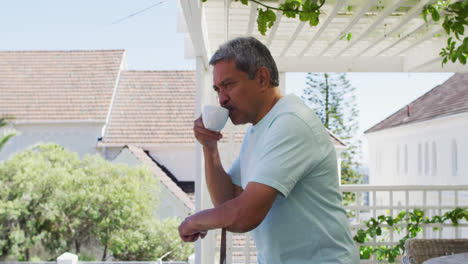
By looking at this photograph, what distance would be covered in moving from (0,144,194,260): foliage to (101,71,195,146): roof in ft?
11.9

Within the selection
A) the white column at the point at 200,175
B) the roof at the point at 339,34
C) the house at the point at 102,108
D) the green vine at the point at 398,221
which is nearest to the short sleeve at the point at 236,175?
the roof at the point at 339,34

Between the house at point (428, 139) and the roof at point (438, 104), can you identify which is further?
the roof at point (438, 104)

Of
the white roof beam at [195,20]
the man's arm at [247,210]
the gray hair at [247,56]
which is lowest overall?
the man's arm at [247,210]

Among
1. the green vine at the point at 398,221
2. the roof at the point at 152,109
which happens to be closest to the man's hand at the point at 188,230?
the green vine at the point at 398,221

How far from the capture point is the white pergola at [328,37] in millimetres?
2889

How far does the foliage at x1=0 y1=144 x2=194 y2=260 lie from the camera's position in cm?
1083

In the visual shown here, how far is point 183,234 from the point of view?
3.23 ft

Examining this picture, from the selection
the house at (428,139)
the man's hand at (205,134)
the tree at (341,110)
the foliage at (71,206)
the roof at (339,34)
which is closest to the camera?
the man's hand at (205,134)

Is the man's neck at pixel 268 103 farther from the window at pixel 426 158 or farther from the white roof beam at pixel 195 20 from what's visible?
the window at pixel 426 158

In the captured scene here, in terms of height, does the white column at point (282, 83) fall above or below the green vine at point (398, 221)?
above

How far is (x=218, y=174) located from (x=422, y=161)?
14.8 m

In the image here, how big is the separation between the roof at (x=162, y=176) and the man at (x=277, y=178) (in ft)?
37.4

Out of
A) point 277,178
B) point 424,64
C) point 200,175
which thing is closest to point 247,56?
point 277,178

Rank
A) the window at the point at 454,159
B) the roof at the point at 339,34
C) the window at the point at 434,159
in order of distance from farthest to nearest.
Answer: the window at the point at 434,159 → the window at the point at 454,159 → the roof at the point at 339,34
